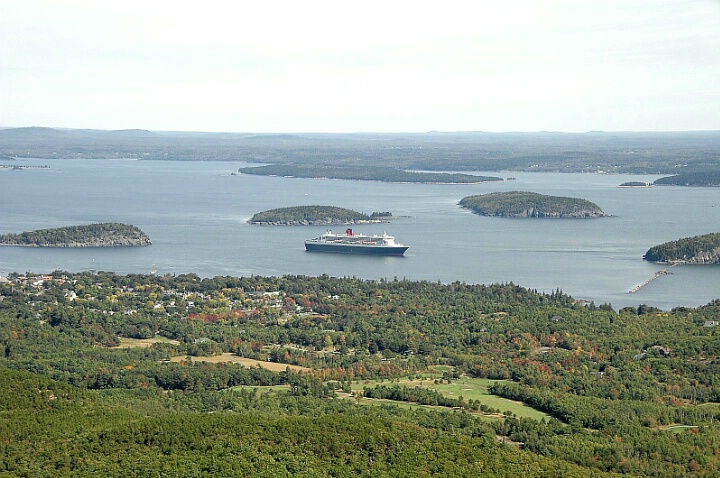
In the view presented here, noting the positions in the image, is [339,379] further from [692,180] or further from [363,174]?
[363,174]

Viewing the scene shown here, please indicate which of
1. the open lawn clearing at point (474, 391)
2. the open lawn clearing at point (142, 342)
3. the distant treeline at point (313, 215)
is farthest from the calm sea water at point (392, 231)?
the open lawn clearing at point (474, 391)

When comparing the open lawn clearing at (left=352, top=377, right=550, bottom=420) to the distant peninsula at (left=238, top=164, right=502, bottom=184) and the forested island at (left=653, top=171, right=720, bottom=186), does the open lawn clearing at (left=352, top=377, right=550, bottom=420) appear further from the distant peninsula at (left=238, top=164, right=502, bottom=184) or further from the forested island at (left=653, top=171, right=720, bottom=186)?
the forested island at (left=653, top=171, right=720, bottom=186)

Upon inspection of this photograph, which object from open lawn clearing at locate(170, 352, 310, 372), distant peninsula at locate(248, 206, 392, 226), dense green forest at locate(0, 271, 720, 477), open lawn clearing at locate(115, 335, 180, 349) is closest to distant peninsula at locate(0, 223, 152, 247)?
distant peninsula at locate(248, 206, 392, 226)

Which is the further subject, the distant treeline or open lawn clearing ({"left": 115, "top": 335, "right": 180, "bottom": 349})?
the distant treeline

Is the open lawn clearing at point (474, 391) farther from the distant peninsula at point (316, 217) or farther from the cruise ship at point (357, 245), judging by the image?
the distant peninsula at point (316, 217)

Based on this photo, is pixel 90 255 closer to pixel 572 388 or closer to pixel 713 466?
pixel 572 388

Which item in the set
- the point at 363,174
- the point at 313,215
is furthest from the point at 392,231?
the point at 363,174
